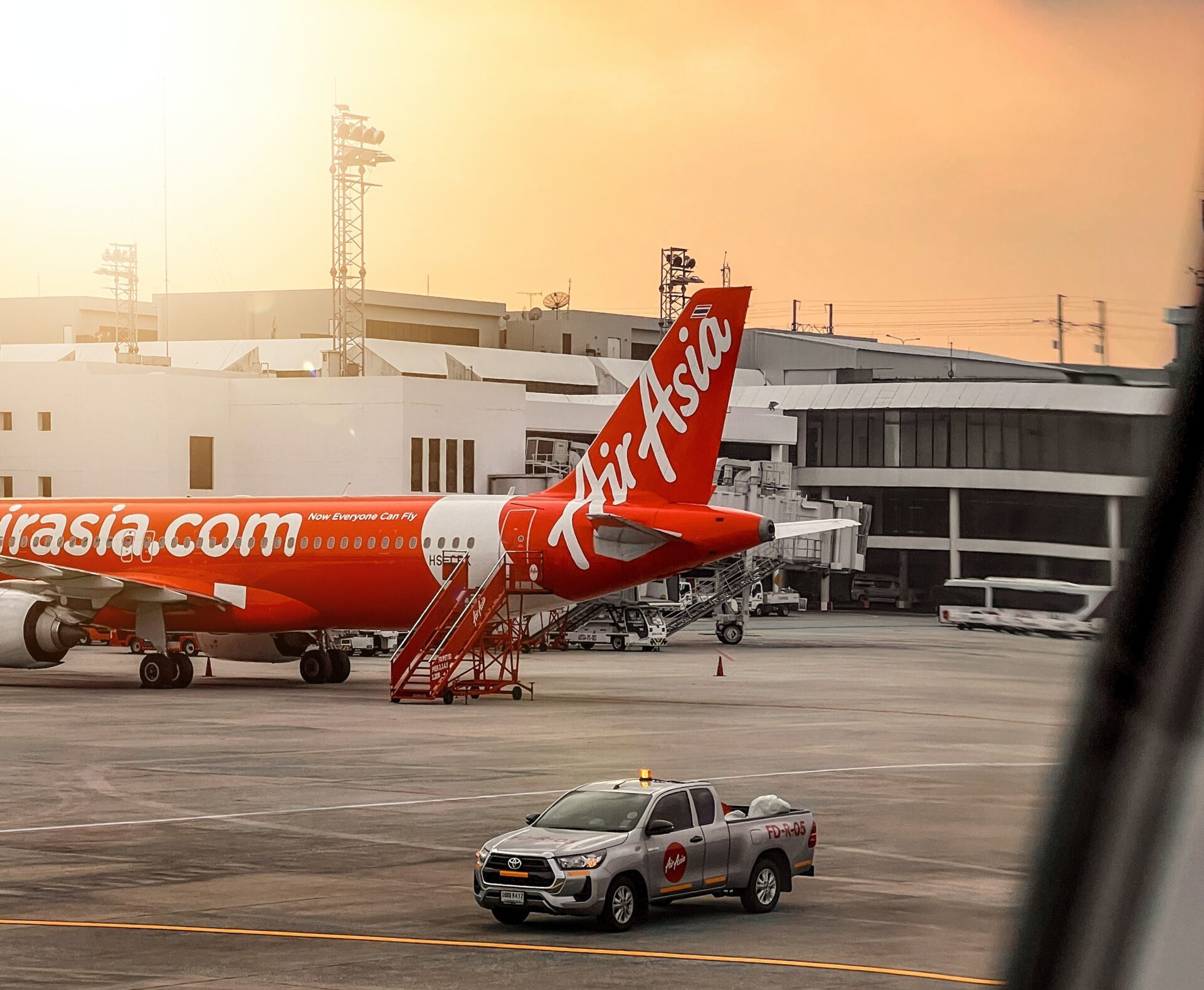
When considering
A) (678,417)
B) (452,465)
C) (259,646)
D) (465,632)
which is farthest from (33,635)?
(452,465)

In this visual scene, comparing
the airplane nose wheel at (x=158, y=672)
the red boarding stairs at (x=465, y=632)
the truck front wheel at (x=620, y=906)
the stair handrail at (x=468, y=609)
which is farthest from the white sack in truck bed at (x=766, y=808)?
the airplane nose wheel at (x=158, y=672)

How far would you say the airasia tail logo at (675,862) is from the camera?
1825 cm

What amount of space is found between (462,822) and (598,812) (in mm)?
6214

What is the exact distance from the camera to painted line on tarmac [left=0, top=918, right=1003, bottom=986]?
50.5ft

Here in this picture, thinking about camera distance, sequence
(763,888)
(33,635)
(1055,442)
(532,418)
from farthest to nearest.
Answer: (532,418) → (33,635) → (763,888) → (1055,442)

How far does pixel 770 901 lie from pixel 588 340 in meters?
135

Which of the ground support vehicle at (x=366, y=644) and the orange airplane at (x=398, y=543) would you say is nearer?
the orange airplane at (x=398, y=543)

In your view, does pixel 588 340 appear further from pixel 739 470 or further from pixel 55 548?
pixel 55 548

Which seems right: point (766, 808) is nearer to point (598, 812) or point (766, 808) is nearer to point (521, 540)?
point (598, 812)

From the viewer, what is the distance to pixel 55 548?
2099 inches

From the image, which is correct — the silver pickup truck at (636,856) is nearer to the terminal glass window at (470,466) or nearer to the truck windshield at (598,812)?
the truck windshield at (598,812)

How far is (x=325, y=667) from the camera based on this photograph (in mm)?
53469

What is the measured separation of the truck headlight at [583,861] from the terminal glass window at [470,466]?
63.8m

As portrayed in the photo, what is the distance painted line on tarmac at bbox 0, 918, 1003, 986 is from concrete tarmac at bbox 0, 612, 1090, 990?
72 millimetres
